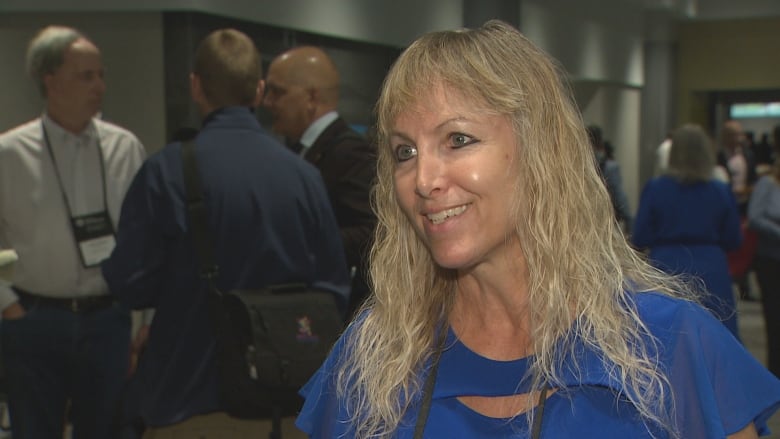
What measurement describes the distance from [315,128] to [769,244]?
3.34 metres

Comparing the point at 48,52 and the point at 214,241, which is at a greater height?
the point at 48,52

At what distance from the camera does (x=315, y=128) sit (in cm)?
388

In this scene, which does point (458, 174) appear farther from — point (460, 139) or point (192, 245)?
point (192, 245)

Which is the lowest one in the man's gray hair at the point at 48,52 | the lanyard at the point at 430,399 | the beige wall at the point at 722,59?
the lanyard at the point at 430,399

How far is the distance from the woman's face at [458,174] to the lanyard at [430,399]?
0.19m

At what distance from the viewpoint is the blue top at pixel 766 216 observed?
5.99 m

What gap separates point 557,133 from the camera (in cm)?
166

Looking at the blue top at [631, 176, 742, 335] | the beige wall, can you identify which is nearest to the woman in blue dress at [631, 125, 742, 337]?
the blue top at [631, 176, 742, 335]

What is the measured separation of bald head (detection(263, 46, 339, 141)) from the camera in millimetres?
3908

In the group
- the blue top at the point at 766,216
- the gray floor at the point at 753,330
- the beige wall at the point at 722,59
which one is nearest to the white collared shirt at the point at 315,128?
the blue top at the point at 766,216

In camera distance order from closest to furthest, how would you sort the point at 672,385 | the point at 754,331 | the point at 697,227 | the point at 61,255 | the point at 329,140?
the point at 672,385, the point at 61,255, the point at 329,140, the point at 697,227, the point at 754,331

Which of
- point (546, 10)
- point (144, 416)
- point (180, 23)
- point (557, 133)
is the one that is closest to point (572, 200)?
point (557, 133)

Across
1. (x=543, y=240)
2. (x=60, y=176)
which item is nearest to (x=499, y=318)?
(x=543, y=240)

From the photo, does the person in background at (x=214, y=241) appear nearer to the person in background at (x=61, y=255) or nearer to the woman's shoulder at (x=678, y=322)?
the person in background at (x=61, y=255)
